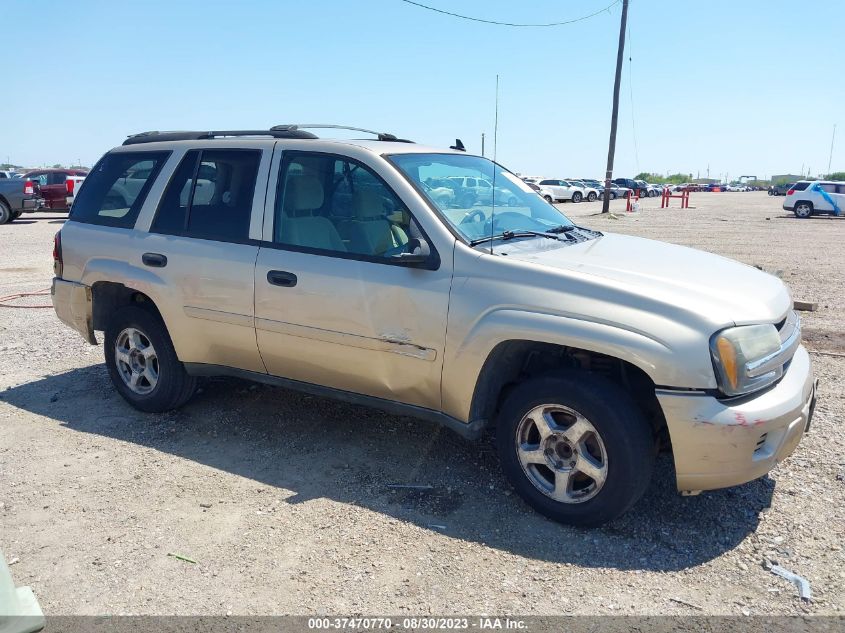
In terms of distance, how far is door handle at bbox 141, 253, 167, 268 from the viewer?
474cm

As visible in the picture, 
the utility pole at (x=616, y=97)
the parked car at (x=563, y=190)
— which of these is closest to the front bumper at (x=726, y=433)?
the utility pole at (x=616, y=97)

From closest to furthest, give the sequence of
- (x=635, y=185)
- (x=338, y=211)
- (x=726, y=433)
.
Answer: (x=726, y=433) → (x=338, y=211) → (x=635, y=185)

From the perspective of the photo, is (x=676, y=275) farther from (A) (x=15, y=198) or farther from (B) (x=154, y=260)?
(A) (x=15, y=198)

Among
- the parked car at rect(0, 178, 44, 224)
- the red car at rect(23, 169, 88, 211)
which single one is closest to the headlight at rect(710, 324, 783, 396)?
the parked car at rect(0, 178, 44, 224)

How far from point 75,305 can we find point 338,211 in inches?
93.7

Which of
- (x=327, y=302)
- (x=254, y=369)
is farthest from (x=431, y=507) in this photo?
(x=254, y=369)

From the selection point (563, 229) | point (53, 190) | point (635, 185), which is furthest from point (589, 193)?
point (563, 229)

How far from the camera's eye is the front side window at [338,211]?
157 inches

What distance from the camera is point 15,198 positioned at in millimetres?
19969

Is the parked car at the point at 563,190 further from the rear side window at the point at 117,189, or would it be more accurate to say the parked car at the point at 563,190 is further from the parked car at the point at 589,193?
the rear side window at the point at 117,189

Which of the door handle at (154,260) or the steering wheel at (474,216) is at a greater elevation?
the steering wheel at (474,216)

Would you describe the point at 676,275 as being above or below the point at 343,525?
above

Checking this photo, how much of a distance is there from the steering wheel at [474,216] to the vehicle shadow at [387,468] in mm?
1446

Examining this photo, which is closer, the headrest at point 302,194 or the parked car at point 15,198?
the headrest at point 302,194
